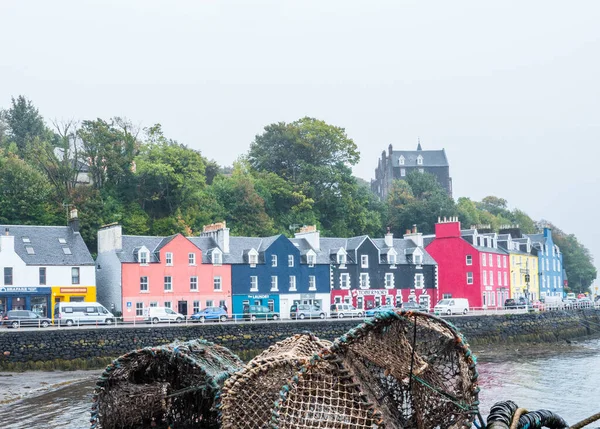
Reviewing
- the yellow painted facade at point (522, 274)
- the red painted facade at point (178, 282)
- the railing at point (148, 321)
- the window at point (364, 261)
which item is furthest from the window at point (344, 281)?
the yellow painted facade at point (522, 274)

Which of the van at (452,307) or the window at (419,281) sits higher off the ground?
the window at (419,281)

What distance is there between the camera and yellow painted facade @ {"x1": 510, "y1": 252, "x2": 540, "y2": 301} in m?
67.8

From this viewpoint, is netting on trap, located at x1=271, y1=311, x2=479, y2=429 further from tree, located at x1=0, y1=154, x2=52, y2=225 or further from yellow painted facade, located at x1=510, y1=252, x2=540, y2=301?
yellow painted facade, located at x1=510, y1=252, x2=540, y2=301

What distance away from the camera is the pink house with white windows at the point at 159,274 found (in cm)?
4609

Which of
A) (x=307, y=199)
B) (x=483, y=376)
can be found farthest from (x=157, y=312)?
(x=307, y=199)

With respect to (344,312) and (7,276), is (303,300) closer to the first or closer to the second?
(344,312)

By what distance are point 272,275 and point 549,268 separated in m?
37.8

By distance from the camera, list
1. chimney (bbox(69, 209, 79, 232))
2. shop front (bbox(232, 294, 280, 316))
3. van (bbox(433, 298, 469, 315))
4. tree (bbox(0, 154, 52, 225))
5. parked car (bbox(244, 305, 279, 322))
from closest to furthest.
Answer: parked car (bbox(244, 305, 279, 322)), chimney (bbox(69, 209, 79, 232)), shop front (bbox(232, 294, 280, 316)), van (bbox(433, 298, 469, 315)), tree (bbox(0, 154, 52, 225))

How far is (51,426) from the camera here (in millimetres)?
19703

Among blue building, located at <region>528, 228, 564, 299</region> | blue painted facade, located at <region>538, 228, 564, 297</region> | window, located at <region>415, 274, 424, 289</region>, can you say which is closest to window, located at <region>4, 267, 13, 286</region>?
window, located at <region>415, 274, 424, 289</region>

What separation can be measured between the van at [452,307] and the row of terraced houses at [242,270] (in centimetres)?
482

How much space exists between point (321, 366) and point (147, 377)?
5121 mm

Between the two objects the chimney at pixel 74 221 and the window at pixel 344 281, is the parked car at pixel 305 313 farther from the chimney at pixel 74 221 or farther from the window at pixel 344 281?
the chimney at pixel 74 221

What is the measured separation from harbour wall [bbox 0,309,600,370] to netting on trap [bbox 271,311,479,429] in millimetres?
25530
